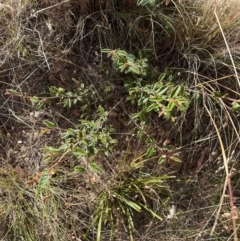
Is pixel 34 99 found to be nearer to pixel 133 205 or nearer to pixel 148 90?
pixel 148 90

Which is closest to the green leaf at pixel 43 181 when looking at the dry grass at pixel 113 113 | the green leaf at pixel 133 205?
the dry grass at pixel 113 113

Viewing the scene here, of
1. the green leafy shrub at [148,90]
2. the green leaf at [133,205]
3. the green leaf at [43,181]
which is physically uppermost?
the green leafy shrub at [148,90]

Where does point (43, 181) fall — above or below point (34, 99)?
below

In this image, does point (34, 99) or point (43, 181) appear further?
point (34, 99)

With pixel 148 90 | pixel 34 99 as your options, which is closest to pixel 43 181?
pixel 34 99

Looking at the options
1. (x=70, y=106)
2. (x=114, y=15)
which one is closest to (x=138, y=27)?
(x=114, y=15)

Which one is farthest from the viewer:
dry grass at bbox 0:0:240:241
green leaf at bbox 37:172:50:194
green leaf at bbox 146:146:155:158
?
dry grass at bbox 0:0:240:241

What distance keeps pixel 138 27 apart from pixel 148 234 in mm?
823

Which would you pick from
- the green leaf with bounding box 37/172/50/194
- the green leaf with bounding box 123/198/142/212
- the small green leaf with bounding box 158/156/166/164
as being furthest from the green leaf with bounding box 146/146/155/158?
the green leaf with bounding box 37/172/50/194

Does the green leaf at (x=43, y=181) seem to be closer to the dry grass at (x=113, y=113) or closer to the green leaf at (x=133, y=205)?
the dry grass at (x=113, y=113)

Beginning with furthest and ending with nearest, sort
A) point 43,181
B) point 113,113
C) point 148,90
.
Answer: point 113,113, point 148,90, point 43,181

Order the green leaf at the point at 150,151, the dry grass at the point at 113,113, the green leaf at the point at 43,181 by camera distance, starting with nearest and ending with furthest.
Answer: the green leaf at the point at 43,181
the green leaf at the point at 150,151
the dry grass at the point at 113,113

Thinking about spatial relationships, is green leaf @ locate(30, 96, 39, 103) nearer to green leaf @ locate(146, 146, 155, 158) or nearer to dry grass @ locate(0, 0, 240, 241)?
dry grass @ locate(0, 0, 240, 241)

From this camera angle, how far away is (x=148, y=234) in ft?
5.41
